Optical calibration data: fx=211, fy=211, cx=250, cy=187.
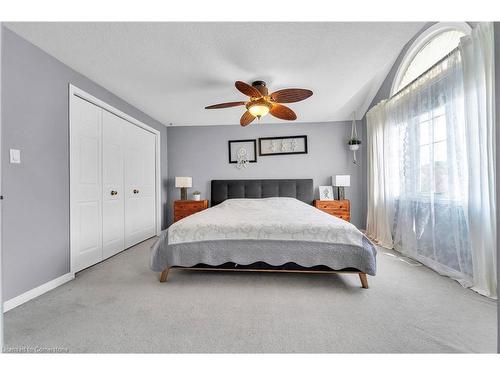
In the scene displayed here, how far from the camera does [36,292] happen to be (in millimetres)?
1836

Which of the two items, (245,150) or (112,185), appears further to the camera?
(245,150)

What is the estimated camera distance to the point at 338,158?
4.20 metres

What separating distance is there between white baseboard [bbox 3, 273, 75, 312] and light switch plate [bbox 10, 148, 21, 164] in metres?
1.10

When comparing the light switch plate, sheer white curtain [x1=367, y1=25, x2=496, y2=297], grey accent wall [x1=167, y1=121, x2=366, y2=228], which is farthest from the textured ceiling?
grey accent wall [x1=167, y1=121, x2=366, y2=228]

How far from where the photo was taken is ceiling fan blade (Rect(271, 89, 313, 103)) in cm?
225

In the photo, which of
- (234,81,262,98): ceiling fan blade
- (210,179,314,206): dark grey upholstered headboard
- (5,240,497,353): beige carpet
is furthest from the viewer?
(210,179,314,206): dark grey upholstered headboard

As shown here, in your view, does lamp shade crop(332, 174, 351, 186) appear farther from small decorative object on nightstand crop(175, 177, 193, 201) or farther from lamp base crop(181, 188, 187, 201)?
lamp base crop(181, 188, 187, 201)

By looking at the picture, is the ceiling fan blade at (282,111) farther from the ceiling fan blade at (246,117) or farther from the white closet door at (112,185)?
the white closet door at (112,185)

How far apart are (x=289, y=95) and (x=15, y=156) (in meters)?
2.56

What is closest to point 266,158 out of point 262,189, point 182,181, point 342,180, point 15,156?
point 262,189

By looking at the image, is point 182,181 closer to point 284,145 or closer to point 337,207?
point 284,145

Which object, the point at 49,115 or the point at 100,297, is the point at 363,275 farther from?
the point at 49,115
